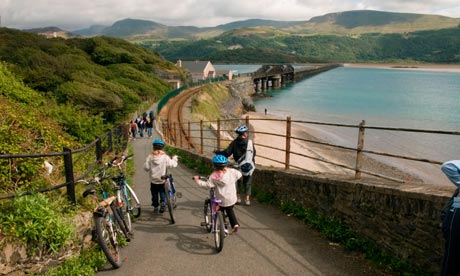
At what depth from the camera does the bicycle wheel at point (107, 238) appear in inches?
192

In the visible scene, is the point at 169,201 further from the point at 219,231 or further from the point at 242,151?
the point at 242,151

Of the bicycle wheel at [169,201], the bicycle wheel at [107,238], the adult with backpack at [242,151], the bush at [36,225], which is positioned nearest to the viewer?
the bush at [36,225]

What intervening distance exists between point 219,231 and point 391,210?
2519 millimetres

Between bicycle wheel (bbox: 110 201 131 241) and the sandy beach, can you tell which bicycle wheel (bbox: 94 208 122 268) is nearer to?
bicycle wheel (bbox: 110 201 131 241)

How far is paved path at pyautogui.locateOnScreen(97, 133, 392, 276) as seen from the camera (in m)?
5.10

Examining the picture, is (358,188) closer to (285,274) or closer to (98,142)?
(285,274)

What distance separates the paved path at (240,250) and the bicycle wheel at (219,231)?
0.49 feet

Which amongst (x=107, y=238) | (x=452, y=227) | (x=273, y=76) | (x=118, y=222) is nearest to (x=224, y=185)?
(x=118, y=222)

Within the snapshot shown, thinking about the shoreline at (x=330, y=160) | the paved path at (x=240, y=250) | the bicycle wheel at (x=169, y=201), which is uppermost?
the bicycle wheel at (x=169, y=201)

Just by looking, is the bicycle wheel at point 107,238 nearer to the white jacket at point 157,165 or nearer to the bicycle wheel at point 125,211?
the bicycle wheel at point 125,211

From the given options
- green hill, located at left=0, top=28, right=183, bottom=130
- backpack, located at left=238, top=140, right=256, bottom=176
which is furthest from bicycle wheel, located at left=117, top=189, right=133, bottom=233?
green hill, located at left=0, top=28, right=183, bottom=130

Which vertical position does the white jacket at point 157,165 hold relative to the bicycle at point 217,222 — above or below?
above

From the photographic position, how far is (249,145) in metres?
7.41

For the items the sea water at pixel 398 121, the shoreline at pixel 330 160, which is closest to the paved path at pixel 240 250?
the shoreline at pixel 330 160
